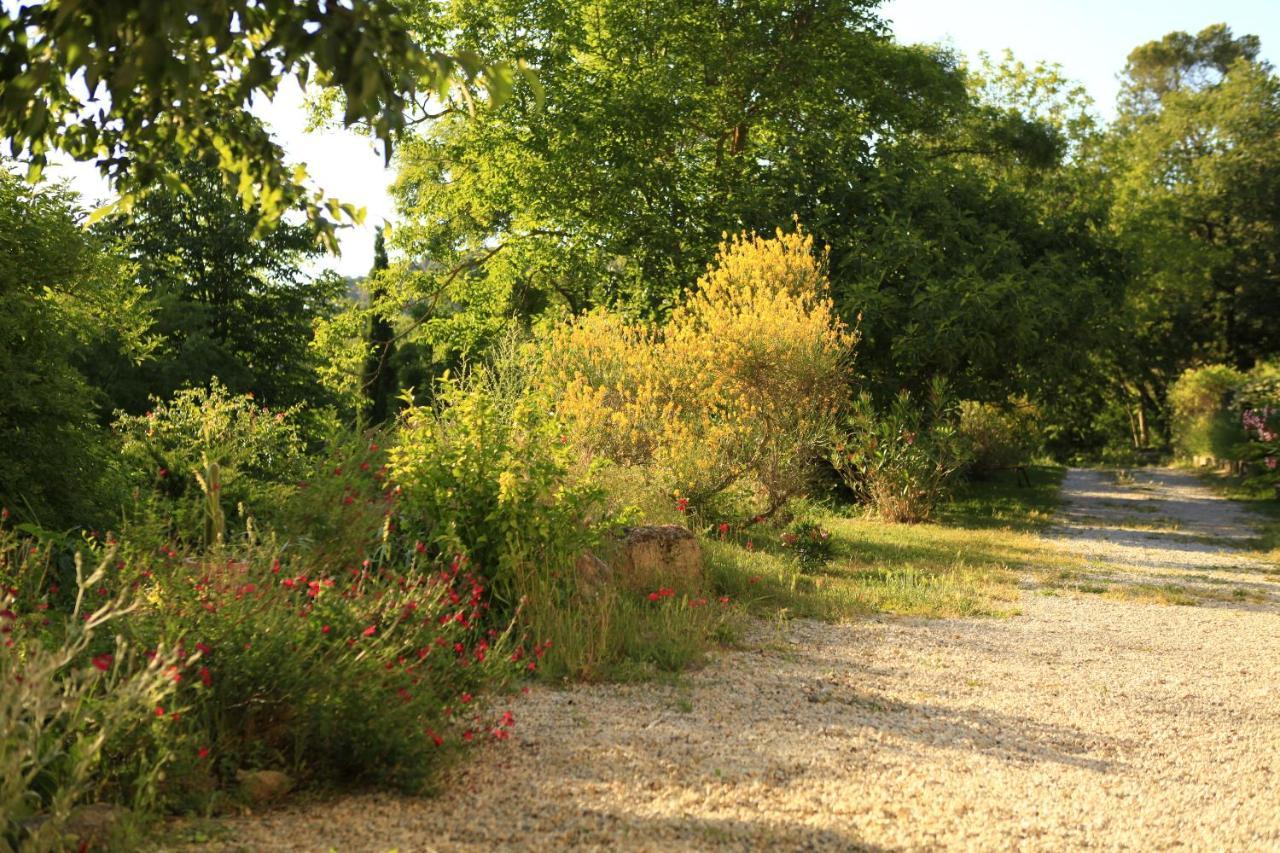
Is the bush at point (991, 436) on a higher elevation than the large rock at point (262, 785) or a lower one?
higher

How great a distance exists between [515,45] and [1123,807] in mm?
16726

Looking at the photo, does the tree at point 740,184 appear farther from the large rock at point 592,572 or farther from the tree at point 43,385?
the large rock at point 592,572

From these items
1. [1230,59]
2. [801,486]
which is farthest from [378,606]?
[1230,59]

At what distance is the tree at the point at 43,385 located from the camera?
7047 millimetres

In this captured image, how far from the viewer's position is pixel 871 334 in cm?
1590

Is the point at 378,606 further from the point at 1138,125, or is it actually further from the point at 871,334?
the point at 1138,125

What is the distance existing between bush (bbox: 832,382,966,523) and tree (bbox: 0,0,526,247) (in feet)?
37.0

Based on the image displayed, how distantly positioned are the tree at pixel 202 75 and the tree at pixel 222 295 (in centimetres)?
1607

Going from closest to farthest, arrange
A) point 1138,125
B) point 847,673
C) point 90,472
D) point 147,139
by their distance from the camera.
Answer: point 147,139 → point 847,673 → point 90,472 → point 1138,125

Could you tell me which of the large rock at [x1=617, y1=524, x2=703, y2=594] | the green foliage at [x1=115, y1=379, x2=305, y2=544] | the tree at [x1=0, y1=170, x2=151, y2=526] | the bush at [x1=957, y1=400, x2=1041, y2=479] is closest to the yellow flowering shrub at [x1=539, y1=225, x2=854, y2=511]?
the large rock at [x1=617, y1=524, x2=703, y2=594]

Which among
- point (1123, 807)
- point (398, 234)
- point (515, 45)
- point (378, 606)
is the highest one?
point (515, 45)

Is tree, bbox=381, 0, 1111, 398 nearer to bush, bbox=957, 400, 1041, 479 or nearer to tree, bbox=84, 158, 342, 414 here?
tree, bbox=84, 158, 342, 414

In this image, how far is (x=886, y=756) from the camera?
453cm

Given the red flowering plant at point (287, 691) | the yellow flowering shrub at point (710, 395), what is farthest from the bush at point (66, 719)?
the yellow flowering shrub at point (710, 395)
